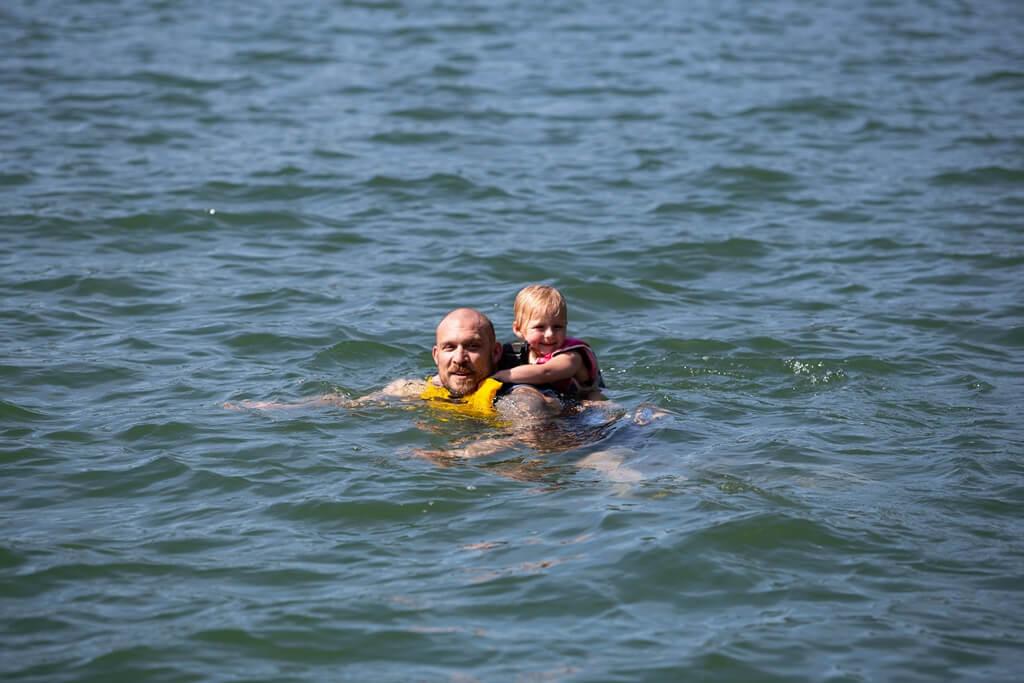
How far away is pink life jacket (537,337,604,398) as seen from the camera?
8.12 metres

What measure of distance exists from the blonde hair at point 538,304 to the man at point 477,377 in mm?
247

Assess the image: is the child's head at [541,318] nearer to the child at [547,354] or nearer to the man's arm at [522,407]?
the child at [547,354]

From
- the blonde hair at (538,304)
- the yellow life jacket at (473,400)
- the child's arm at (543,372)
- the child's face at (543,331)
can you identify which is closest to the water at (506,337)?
the yellow life jacket at (473,400)

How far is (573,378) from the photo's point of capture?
8.27m

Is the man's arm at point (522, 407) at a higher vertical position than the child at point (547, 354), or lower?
lower

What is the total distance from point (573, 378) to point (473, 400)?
2.53 ft

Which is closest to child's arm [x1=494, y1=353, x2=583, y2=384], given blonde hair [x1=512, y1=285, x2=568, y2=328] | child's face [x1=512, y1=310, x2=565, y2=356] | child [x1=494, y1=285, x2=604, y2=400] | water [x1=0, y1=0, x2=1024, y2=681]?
child [x1=494, y1=285, x2=604, y2=400]

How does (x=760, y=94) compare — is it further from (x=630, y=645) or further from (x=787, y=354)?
(x=630, y=645)

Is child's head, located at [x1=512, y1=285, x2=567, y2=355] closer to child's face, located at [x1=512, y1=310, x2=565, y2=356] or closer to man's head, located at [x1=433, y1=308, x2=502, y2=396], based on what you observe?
child's face, located at [x1=512, y1=310, x2=565, y2=356]

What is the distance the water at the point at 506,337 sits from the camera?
5.64m

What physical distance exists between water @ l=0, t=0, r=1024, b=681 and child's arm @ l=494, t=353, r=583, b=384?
0.41m

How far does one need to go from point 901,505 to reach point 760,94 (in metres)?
12.8

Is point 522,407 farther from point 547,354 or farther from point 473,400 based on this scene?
point 547,354

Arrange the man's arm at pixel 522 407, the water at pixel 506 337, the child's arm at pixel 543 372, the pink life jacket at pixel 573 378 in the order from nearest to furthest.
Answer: the water at pixel 506 337, the man's arm at pixel 522 407, the child's arm at pixel 543 372, the pink life jacket at pixel 573 378
